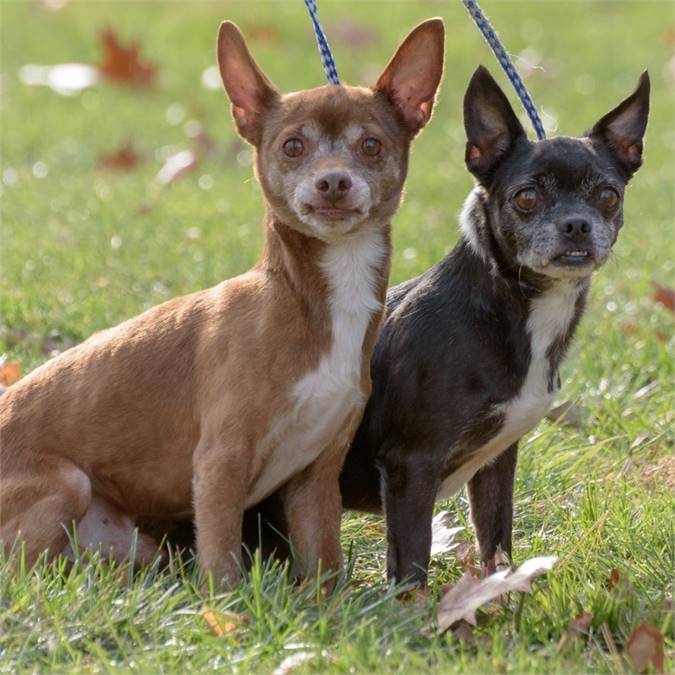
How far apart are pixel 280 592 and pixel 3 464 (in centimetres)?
99

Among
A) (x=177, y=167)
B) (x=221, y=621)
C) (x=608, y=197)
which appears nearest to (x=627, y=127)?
(x=608, y=197)

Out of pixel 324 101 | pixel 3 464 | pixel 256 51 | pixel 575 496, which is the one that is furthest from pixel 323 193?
pixel 256 51

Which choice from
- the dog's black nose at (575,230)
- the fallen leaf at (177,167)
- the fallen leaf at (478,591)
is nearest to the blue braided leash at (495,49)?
the dog's black nose at (575,230)

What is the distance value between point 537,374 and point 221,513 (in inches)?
39.4

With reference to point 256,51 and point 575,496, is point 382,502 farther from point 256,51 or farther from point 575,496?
point 256,51

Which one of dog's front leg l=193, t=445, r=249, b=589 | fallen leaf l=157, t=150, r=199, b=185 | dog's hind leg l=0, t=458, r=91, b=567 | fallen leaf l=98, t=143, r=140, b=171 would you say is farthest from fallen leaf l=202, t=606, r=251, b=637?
fallen leaf l=98, t=143, r=140, b=171

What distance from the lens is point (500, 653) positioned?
135 inches

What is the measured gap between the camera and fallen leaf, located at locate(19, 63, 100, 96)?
11.1 m

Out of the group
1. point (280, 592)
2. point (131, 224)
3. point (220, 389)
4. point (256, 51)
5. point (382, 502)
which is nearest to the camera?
point (280, 592)

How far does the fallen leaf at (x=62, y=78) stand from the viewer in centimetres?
1106

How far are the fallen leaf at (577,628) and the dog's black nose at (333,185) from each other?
127cm

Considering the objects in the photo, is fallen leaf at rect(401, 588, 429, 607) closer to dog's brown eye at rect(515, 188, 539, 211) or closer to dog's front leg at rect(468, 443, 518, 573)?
dog's front leg at rect(468, 443, 518, 573)

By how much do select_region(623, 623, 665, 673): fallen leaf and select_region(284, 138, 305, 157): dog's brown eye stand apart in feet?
5.19

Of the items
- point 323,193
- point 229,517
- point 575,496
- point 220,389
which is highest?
point 323,193
